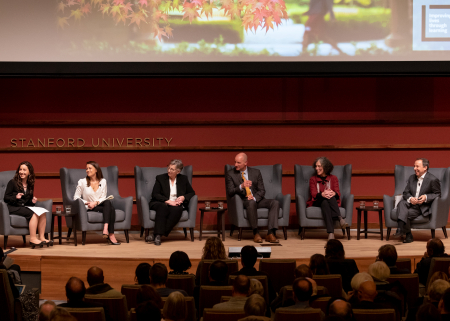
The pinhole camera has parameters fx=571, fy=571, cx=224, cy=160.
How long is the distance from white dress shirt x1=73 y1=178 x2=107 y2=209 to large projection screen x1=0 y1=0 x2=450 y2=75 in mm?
1357

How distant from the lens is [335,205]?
248 inches

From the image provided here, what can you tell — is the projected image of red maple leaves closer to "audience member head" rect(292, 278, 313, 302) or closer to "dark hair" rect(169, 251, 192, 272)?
"dark hair" rect(169, 251, 192, 272)

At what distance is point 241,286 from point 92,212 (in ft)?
11.6

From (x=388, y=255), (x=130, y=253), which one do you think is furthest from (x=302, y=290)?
(x=130, y=253)

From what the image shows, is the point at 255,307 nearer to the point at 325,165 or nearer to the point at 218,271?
the point at 218,271

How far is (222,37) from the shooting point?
22.1ft

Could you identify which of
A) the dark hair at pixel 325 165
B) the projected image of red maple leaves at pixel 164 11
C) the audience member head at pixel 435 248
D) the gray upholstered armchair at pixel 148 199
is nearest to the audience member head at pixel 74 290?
the audience member head at pixel 435 248

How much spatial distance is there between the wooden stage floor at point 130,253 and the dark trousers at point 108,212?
223mm

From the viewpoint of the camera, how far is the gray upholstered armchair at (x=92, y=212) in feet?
19.7

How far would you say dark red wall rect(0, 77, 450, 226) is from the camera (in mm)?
7117

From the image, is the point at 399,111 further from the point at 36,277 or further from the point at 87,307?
the point at 87,307

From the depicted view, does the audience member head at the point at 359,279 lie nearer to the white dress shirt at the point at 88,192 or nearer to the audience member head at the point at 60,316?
the audience member head at the point at 60,316

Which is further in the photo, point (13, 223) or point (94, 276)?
point (13, 223)

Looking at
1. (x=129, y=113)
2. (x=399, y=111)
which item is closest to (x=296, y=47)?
(x=399, y=111)
